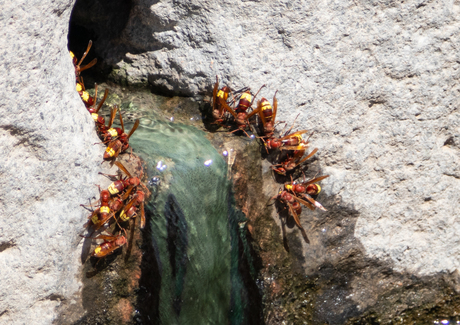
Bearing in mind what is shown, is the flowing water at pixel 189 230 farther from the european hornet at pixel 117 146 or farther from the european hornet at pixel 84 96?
the european hornet at pixel 84 96

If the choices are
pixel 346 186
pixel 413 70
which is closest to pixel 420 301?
pixel 346 186

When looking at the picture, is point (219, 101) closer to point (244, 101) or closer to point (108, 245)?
point (244, 101)

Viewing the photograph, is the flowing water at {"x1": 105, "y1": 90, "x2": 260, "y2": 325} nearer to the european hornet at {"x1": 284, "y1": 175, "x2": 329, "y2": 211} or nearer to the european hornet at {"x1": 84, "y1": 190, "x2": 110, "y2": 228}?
the european hornet at {"x1": 84, "y1": 190, "x2": 110, "y2": 228}

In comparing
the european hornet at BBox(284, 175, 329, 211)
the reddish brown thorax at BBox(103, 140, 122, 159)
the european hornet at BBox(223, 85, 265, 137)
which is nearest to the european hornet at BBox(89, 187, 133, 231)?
the reddish brown thorax at BBox(103, 140, 122, 159)

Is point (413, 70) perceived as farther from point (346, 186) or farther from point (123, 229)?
point (123, 229)

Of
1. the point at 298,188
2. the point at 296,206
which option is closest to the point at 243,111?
the point at 298,188

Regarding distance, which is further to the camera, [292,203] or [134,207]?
[292,203]
